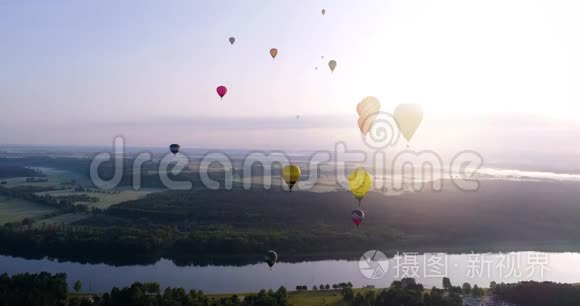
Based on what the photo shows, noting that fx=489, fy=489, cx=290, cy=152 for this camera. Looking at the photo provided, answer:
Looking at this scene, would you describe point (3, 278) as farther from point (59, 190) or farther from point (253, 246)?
point (59, 190)

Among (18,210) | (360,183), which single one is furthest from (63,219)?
(360,183)

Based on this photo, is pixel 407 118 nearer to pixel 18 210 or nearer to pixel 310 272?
pixel 310 272

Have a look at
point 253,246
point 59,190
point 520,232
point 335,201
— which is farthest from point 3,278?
point 59,190

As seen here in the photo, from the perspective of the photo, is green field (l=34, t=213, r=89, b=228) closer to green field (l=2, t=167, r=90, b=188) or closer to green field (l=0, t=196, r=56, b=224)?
green field (l=0, t=196, r=56, b=224)

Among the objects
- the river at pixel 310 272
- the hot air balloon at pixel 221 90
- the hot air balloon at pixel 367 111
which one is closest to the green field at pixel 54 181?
the river at pixel 310 272

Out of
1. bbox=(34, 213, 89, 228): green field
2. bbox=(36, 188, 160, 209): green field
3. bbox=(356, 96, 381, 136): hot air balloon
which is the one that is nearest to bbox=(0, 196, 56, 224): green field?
bbox=(34, 213, 89, 228): green field
